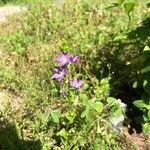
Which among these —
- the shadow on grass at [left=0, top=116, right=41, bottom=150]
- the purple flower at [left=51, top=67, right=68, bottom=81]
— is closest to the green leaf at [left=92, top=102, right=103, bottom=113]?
the purple flower at [left=51, top=67, right=68, bottom=81]

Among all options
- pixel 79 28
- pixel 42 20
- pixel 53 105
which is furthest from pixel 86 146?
pixel 42 20

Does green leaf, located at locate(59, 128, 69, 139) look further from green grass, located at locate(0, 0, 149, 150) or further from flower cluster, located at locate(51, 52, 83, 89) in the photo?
flower cluster, located at locate(51, 52, 83, 89)

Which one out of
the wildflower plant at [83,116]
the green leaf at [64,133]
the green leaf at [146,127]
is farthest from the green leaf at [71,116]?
the green leaf at [146,127]

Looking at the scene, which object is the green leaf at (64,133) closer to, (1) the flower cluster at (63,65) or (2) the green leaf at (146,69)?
(1) the flower cluster at (63,65)

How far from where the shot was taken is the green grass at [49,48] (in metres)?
5.26

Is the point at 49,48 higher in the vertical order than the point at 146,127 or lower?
higher

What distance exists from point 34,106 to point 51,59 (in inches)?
42.8

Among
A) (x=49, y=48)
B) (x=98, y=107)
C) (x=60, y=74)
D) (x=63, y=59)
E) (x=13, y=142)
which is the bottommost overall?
(x=13, y=142)

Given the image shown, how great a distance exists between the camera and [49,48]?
6.68m

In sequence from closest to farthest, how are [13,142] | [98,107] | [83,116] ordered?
[83,116] → [98,107] → [13,142]

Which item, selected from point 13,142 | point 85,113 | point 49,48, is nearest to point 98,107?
point 85,113

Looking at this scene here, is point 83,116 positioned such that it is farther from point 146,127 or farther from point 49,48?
point 49,48

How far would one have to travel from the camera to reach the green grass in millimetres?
5262

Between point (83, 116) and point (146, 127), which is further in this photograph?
point (146, 127)
